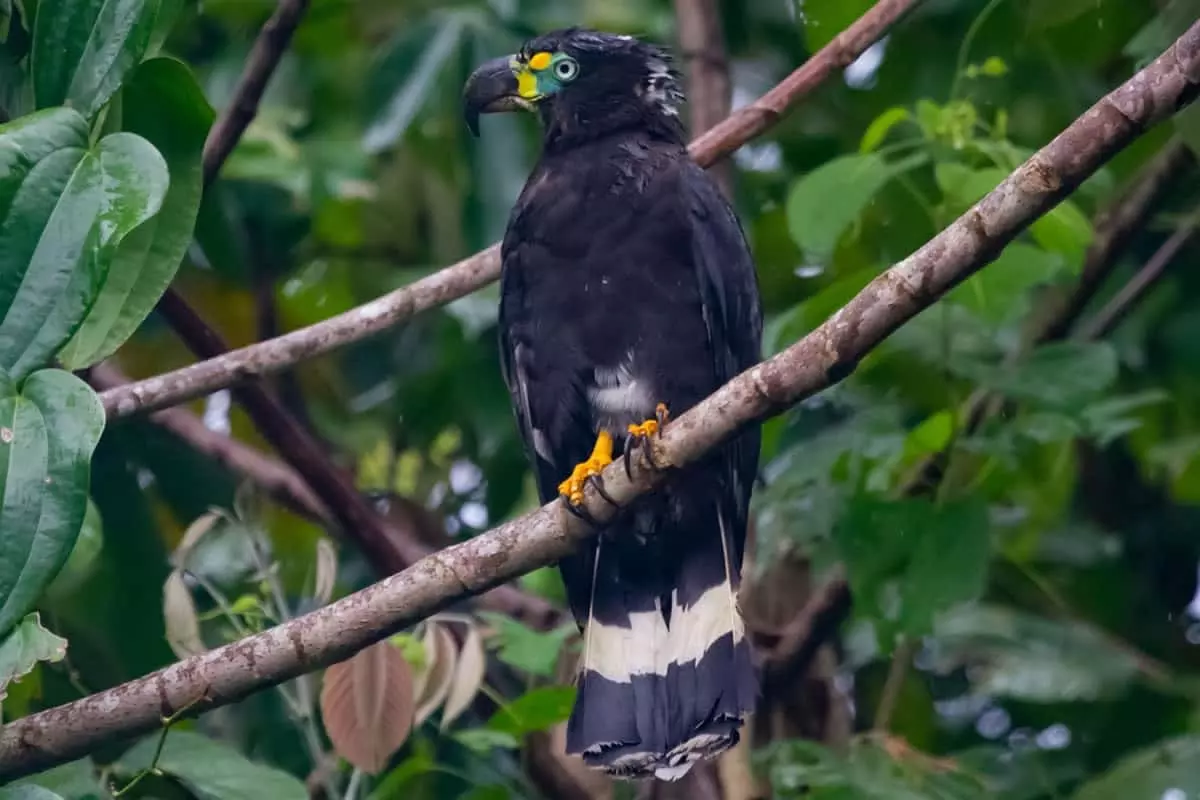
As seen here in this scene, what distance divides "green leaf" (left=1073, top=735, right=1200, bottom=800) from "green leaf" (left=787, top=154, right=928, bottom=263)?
112 cm

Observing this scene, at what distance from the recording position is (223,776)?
2801 millimetres

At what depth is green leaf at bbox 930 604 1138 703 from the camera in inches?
139

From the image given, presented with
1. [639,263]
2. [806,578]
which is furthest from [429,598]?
[806,578]

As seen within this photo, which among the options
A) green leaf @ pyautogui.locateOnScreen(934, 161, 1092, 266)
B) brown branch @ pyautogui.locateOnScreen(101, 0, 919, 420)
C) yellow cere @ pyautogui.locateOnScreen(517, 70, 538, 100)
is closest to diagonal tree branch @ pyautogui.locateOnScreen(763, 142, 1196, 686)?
green leaf @ pyautogui.locateOnScreen(934, 161, 1092, 266)

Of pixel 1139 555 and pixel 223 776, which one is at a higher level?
pixel 223 776

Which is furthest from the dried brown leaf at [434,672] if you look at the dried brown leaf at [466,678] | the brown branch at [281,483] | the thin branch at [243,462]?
the thin branch at [243,462]

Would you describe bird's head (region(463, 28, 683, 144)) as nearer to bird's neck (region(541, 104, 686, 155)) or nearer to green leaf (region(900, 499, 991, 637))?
bird's neck (region(541, 104, 686, 155))

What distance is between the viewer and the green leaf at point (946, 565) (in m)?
3.17

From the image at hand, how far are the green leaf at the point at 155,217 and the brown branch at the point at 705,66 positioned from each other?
1573mm

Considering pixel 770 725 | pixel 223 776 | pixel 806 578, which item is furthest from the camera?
pixel 806 578

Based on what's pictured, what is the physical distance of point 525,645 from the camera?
3.22 metres

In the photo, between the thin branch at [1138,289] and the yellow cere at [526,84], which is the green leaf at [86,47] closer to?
the yellow cere at [526,84]

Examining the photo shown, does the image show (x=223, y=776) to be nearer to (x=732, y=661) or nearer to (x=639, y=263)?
(x=732, y=661)

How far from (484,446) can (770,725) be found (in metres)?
1.03
